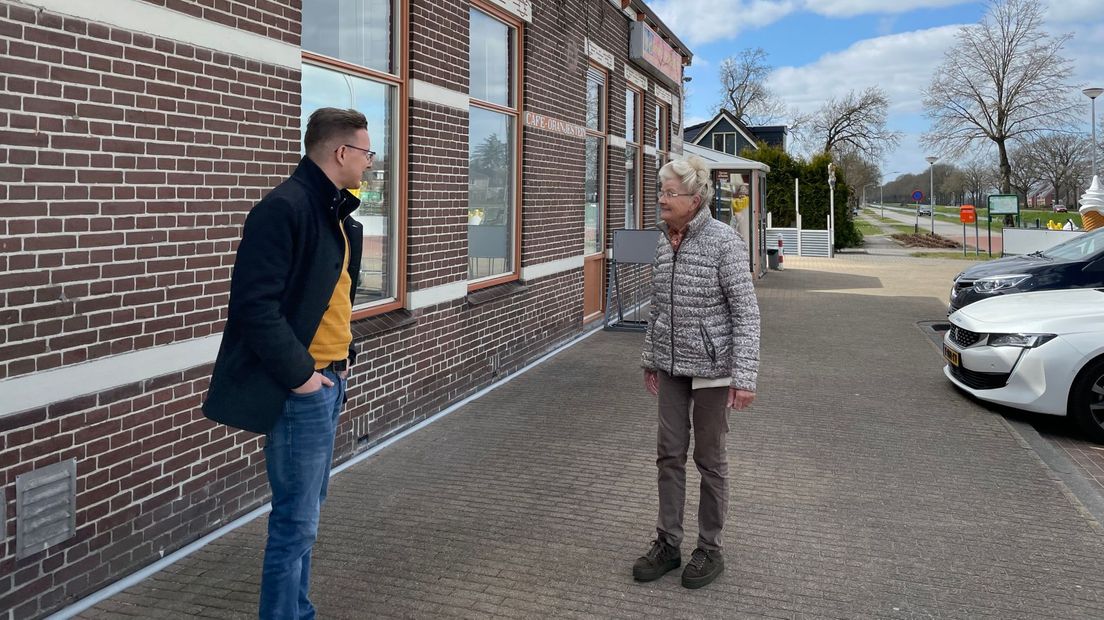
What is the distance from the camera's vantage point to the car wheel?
22.6 feet

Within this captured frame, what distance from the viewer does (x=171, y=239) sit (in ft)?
14.0

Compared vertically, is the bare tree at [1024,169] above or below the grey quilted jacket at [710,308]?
above

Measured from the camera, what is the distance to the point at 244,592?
389cm

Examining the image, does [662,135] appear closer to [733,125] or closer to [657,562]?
[657,562]

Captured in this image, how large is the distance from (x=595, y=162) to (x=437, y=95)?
5.76 meters

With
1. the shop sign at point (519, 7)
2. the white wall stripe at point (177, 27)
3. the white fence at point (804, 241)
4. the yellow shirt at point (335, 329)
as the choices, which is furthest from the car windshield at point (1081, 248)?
the white fence at point (804, 241)

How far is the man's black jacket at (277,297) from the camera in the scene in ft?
9.37

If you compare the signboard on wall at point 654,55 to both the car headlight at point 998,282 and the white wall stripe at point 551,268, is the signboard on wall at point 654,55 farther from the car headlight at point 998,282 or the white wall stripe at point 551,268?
the car headlight at point 998,282

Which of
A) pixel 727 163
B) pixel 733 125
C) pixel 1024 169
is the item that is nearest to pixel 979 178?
pixel 1024 169

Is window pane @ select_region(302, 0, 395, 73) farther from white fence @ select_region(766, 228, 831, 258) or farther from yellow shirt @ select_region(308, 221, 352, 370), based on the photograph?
white fence @ select_region(766, 228, 831, 258)

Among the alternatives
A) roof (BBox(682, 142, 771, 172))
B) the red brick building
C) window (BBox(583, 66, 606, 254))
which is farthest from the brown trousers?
roof (BBox(682, 142, 771, 172))

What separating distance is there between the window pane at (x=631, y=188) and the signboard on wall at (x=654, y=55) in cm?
137

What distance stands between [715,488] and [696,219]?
1.21 meters

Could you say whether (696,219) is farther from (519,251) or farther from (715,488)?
(519,251)
